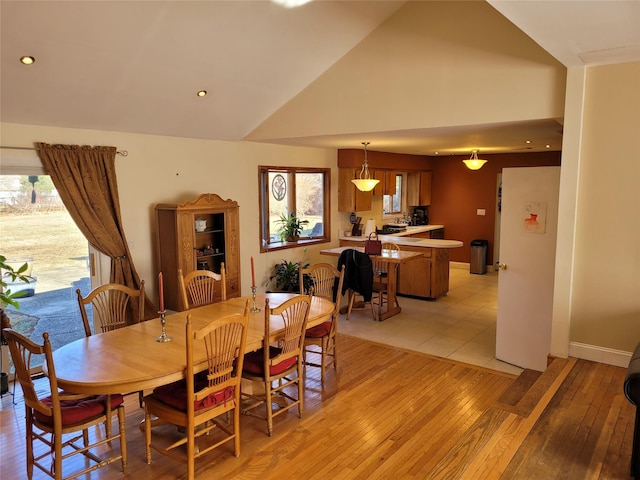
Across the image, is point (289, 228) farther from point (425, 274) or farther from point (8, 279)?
point (8, 279)

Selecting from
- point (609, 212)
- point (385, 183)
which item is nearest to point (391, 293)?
point (385, 183)

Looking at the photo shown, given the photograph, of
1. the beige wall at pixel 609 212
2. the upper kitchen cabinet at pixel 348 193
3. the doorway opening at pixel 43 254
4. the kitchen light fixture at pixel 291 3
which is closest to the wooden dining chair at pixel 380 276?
the upper kitchen cabinet at pixel 348 193

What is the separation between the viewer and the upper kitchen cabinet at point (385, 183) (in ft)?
27.3

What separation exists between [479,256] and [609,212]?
5890 millimetres

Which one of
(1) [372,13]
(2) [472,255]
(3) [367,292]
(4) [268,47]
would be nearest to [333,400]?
(3) [367,292]

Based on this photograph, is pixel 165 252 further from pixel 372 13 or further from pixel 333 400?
pixel 372 13

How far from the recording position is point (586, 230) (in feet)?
11.9

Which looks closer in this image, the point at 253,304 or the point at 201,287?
the point at 253,304

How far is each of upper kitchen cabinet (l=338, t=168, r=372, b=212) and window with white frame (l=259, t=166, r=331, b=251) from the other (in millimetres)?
306

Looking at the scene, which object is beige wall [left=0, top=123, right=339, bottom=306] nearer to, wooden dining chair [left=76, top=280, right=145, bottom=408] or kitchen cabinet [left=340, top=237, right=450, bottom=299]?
wooden dining chair [left=76, top=280, right=145, bottom=408]

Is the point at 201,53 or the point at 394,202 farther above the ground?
the point at 201,53

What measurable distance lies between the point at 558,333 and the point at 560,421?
1125 mm

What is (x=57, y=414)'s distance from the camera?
2.51m

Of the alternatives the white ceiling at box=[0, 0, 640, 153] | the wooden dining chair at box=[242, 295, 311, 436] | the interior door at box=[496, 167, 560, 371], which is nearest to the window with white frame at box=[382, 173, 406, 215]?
the white ceiling at box=[0, 0, 640, 153]
